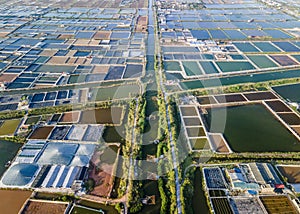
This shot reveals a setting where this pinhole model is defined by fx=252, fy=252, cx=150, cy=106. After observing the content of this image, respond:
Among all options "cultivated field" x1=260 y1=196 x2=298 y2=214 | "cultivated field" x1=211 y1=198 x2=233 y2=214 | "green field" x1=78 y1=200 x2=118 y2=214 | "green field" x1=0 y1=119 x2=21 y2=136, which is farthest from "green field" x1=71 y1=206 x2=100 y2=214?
"cultivated field" x1=260 y1=196 x2=298 y2=214

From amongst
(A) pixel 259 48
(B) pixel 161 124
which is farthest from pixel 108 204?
(A) pixel 259 48

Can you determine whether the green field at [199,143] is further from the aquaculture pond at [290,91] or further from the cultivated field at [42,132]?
the cultivated field at [42,132]

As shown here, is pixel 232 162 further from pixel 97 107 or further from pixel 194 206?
pixel 97 107

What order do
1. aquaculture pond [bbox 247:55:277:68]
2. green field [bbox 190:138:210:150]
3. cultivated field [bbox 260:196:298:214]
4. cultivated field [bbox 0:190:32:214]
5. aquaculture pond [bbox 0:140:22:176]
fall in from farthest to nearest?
aquaculture pond [bbox 247:55:277:68]
green field [bbox 190:138:210:150]
aquaculture pond [bbox 0:140:22:176]
cultivated field [bbox 0:190:32:214]
cultivated field [bbox 260:196:298:214]

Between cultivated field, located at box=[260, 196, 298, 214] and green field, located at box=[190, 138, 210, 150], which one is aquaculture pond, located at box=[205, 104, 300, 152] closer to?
green field, located at box=[190, 138, 210, 150]

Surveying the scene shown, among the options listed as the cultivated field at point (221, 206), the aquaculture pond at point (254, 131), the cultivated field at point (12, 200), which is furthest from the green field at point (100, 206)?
the aquaculture pond at point (254, 131)
